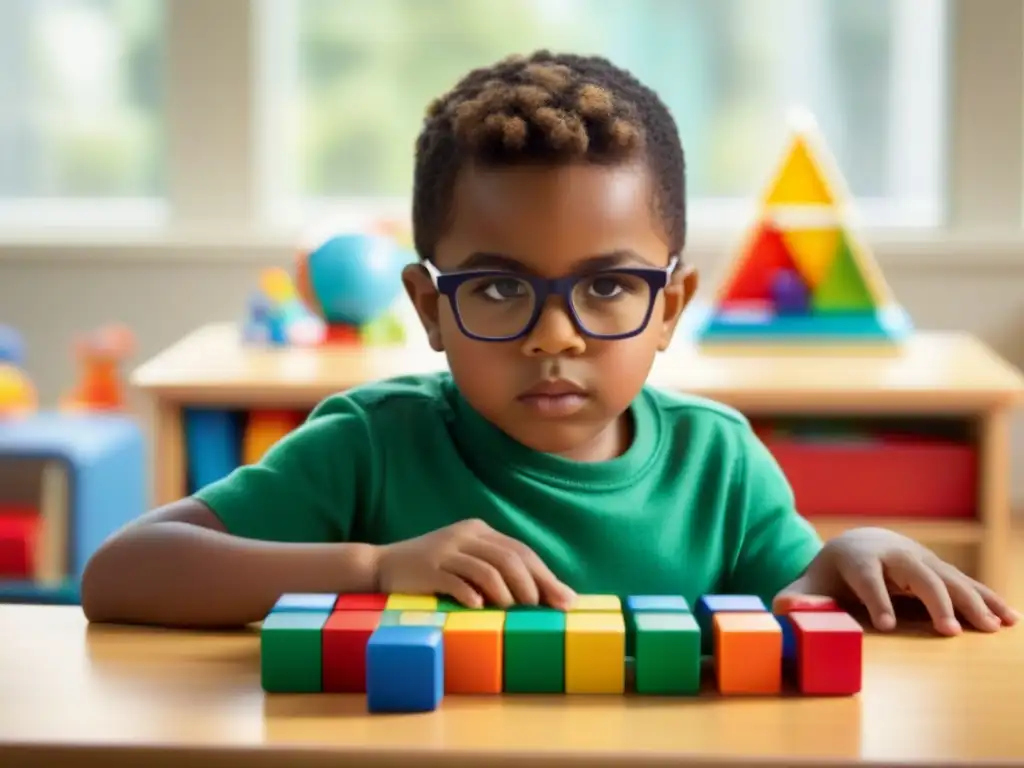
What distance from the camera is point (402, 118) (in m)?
3.44

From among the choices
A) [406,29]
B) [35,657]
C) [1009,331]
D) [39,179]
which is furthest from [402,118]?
[35,657]

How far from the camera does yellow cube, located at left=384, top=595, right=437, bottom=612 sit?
878mm

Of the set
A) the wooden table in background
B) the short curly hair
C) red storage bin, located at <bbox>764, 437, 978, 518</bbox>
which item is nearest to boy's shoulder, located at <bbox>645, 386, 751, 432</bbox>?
the short curly hair

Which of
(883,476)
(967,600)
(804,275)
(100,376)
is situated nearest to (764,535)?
(967,600)

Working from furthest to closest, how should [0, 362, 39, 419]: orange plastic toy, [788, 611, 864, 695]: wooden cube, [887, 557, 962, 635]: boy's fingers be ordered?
1. [0, 362, 39, 419]: orange plastic toy
2. [887, 557, 962, 635]: boy's fingers
3. [788, 611, 864, 695]: wooden cube

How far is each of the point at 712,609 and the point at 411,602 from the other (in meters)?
0.17

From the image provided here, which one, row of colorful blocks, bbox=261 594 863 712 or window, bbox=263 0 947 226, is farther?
window, bbox=263 0 947 226

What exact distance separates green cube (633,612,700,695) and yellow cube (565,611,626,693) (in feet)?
0.04

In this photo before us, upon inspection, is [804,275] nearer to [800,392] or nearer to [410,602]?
[800,392]

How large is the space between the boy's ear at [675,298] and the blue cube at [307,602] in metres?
0.37

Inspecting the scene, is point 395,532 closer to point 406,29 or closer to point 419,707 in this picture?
point 419,707

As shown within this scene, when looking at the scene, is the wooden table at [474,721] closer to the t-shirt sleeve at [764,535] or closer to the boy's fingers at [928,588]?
the boy's fingers at [928,588]

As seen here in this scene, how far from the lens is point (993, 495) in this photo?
2314 mm

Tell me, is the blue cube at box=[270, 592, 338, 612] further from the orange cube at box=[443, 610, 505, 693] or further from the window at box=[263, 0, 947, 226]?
the window at box=[263, 0, 947, 226]
